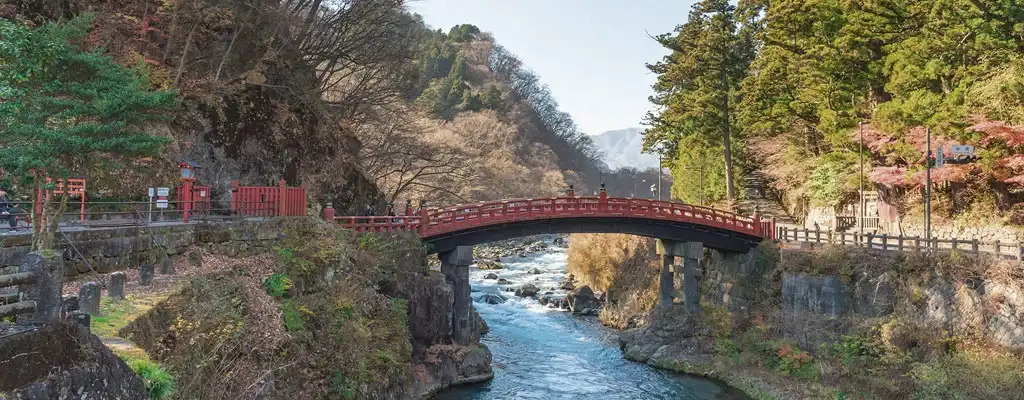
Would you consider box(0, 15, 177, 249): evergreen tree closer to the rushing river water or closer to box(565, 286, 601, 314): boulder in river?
the rushing river water

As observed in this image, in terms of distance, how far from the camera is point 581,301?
113ft

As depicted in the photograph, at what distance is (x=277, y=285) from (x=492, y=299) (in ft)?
76.3

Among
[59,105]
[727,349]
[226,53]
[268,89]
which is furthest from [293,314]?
[727,349]

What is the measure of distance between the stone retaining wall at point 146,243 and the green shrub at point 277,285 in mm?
2297

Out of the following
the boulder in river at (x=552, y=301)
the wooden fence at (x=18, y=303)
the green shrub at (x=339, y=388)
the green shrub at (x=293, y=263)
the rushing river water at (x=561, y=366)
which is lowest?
the rushing river water at (x=561, y=366)

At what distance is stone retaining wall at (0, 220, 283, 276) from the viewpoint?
1163 cm

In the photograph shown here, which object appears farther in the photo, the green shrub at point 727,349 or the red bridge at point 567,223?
the green shrub at point 727,349

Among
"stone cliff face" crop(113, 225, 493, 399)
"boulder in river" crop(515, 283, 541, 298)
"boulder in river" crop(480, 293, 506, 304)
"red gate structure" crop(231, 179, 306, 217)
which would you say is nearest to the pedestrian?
"stone cliff face" crop(113, 225, 493, 399)

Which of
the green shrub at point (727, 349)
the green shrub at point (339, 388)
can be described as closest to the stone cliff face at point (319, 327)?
the green shrub at point (339, 388)

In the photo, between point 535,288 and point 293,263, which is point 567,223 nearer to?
point 293,263

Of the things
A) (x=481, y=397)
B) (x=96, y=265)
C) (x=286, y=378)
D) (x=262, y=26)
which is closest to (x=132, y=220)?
(x=96, y=265)

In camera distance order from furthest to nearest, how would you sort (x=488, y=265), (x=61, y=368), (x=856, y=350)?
(x=488, y=265)
(x=856, y=350)
(x=61, y=368)

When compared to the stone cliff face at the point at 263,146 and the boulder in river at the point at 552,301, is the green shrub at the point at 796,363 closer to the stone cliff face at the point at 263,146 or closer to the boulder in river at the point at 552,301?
the boulder in river at the point at 552,301

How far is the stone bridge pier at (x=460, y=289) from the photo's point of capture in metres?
22.9
